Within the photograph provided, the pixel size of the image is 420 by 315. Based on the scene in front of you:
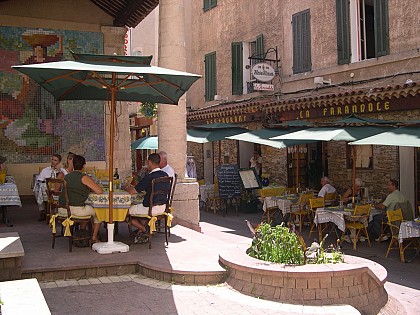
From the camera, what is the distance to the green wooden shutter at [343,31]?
13.1 metres

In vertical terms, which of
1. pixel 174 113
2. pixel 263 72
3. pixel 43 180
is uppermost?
pixel 263 72

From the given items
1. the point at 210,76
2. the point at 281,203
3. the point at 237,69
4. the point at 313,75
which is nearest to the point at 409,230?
the point at 281,203

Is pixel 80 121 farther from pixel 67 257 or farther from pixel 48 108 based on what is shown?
pixel 67 257

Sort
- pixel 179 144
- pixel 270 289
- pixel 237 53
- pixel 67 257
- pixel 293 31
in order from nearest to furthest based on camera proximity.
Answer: pixel 270 289 → pixel 67 257 → pixel 179 144 → pixel 293 31 → pixel 237 53

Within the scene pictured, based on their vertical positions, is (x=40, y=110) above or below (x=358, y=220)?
above

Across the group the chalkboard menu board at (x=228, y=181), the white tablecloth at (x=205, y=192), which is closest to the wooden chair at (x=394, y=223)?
the chalkboard menu board at (x=228, y=181)

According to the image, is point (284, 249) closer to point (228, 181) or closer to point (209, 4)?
point (228, 181)

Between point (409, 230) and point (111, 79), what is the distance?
539 centimetres

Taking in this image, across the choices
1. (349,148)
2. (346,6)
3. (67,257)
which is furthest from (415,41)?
(67,257)

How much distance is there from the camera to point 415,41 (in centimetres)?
1138

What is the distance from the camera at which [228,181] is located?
14461mm

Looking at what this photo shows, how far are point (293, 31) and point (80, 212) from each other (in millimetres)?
10689

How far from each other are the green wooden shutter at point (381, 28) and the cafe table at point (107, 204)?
8319mm

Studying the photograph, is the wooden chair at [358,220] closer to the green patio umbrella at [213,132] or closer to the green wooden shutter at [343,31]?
the green wooden shutter at [343,31]
